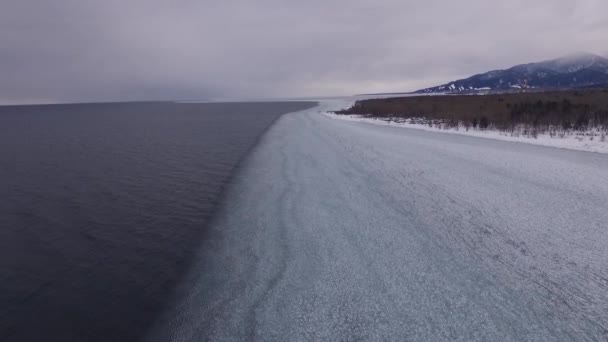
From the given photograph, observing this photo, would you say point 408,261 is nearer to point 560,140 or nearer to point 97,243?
point 97,243

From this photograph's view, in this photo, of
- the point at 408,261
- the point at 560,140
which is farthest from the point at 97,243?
the point at 560,140

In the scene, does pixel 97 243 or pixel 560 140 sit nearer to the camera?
pixel 97 243

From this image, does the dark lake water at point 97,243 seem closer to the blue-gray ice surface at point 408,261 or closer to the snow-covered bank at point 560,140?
the blue-gray ice surface at point 408,261

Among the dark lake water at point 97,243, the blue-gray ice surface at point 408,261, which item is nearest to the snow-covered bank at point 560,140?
the blue-gray ice surface at point 408,261

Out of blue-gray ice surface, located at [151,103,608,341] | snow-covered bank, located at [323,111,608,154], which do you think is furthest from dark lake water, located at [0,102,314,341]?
snow-covered bank, located at [323,111,608,154]

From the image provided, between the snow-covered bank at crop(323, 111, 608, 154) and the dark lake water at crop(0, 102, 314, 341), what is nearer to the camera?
the dark lake water at crop(0, 102, 314, 341)

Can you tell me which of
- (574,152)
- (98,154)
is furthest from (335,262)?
(98,154)

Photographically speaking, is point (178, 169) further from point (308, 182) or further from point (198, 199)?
point (308, 182)

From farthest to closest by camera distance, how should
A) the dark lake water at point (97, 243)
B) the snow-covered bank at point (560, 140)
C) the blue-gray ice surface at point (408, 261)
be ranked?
1. the snow-covered bank at point (560, 140)
2. the dark lake water at point (97, 243)
3. the blue-gray ice surface at point (408, 261)

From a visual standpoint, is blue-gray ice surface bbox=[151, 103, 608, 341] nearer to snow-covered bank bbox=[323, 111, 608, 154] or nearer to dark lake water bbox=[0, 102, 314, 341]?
dark lake water bbox=[0, 102, 314, 341]
